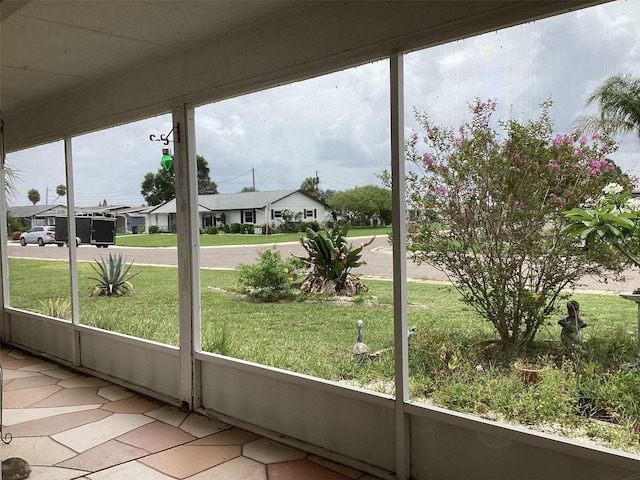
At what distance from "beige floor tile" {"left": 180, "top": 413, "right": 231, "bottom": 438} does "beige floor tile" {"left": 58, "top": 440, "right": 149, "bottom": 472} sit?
13.4 inches

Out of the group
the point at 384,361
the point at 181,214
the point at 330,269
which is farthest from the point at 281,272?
the point at 384,361

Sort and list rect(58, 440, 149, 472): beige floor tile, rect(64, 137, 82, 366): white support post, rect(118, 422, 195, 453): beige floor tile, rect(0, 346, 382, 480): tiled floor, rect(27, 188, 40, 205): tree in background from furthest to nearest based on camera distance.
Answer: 1. rect(27, 188, 40, 205): tree in background
2. rect(64, 137, 82, 366): white support post
3. rect(118, 422, 195, 453): beige floor tile
4. rect(58, 440, 149, 472): beige floor tile
5. rect(0, 346, 382, 480): tiled floor

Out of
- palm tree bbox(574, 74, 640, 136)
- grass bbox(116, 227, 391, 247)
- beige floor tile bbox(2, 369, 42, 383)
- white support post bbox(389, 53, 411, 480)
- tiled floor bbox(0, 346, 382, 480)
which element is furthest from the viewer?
beige floor tile bbox(2, 369, 42, 383)

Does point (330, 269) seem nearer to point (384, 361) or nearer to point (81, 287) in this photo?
point (384, 361)

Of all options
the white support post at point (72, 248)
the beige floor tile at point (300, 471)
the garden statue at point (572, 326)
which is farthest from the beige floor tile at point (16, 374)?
the garden statue at point (572, 326)

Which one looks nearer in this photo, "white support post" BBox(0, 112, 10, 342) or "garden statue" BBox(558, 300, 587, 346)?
"garden statue" BBox(558, 300, 587, 346)

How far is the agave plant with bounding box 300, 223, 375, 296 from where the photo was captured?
139 inches

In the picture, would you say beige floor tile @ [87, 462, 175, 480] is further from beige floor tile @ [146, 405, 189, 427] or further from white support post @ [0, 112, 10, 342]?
white support post @ [0, 112, 10, 342]

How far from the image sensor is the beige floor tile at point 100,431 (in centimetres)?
311

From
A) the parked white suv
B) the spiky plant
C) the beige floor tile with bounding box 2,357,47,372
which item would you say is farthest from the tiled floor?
the parked white suv

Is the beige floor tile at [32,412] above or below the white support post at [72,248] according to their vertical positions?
below

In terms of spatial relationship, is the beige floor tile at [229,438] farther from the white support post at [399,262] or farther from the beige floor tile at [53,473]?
the white support post at [399,262]

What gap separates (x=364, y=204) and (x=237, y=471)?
1628 mm

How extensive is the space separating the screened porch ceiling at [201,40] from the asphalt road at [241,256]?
3.43 ft
